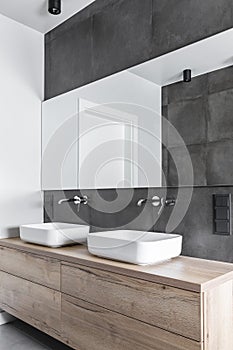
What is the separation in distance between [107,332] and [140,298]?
12.9 inches

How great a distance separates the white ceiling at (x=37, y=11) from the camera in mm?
2600

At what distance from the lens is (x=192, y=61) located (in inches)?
76.8

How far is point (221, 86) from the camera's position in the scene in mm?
1843

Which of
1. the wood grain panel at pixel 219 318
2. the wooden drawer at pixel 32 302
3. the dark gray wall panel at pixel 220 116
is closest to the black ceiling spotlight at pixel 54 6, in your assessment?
the dark gray wall panel at pixel 220 116

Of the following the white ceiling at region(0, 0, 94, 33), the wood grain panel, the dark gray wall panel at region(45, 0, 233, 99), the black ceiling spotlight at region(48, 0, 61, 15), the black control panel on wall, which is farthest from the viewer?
the white ceiling at region(0, 0, 94, 33)

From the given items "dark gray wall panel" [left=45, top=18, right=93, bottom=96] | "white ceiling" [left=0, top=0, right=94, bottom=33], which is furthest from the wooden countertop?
"white ceiling" [left=0, top=0, right=94, bottom=33]

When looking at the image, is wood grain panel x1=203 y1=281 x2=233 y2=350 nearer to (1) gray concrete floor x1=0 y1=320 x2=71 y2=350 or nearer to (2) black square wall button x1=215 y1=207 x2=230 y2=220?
(2) black square wall button x1=215 y1=207 x2=230 y2=220

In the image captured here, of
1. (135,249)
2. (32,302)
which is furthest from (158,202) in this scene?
(32,302)

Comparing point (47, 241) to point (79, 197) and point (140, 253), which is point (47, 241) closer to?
point (79, 197)

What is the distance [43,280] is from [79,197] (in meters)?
0.73

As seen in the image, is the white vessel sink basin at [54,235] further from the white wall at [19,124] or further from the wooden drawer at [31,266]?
the white wall at [19,124]

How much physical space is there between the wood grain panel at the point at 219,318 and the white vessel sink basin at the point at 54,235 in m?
1.14

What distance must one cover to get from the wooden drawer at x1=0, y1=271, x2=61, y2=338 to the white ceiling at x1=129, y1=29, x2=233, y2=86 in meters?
1.55

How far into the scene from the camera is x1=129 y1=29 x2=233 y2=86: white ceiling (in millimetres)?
1812
